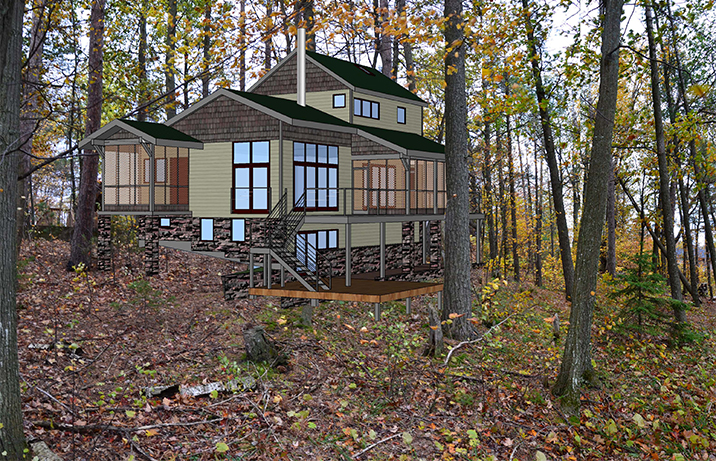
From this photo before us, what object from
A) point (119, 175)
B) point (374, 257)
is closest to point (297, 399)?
point (374, 257)

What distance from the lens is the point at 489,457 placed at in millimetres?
8969

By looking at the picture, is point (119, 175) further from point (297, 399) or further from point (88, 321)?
point (297, 399)

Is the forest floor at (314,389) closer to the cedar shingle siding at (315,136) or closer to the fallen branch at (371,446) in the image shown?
the fallen branch at (371,446)

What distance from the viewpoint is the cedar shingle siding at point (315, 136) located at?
16.3m

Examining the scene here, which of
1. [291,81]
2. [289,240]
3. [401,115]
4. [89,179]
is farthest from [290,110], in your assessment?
[401,115]

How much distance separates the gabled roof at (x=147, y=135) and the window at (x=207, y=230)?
242 cm

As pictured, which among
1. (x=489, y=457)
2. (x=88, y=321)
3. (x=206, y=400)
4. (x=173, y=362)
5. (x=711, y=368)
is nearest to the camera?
(x=489, y=457)

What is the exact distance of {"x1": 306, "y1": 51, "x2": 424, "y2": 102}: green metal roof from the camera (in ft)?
71.8

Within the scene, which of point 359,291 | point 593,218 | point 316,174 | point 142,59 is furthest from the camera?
point 142,59

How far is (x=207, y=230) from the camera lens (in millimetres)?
17562

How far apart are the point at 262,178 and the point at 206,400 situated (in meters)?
8.22

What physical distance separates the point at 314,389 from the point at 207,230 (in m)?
8.46

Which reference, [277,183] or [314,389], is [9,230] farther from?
[277,183]

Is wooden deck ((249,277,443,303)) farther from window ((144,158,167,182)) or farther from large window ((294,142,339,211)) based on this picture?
window ((144,158,167,182))
